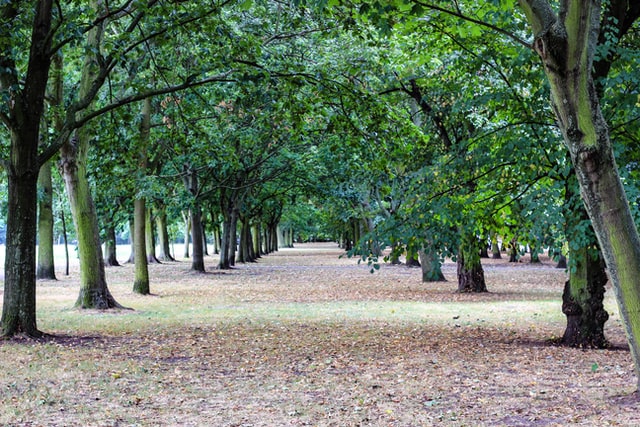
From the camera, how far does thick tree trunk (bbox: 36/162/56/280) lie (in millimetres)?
27812

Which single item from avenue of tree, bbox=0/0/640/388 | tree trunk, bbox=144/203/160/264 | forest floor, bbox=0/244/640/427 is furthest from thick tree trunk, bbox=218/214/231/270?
avenue of tree, bbox=0/0/640/388

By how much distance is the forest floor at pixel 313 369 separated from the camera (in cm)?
640

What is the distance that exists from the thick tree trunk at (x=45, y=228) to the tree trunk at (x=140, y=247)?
894cm

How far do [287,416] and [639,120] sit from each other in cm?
563

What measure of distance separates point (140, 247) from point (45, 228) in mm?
10193

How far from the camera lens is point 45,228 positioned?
28250 mm

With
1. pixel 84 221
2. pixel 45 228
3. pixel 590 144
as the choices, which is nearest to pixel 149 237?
pixel 45 228

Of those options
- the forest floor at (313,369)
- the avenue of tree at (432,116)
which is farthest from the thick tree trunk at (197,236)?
the avenue of tree at (432,116)

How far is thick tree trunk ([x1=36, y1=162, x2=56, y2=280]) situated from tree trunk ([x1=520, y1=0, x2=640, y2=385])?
25.9 metres

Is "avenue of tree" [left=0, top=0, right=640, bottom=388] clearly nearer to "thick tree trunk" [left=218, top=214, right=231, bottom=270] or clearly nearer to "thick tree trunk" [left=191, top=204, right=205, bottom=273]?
"thick tree trunk" [left=191, top=204, right=205, bottom=273]

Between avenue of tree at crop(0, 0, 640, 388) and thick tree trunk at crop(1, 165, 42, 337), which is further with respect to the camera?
thick tree trunk at crop(1, 165, 42, 337)

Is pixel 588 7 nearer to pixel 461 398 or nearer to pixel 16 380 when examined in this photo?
pixel 461 398

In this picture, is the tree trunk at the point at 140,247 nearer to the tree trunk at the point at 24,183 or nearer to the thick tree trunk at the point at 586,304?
the tree trunk at the point at 24,183

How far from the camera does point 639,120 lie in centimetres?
848
